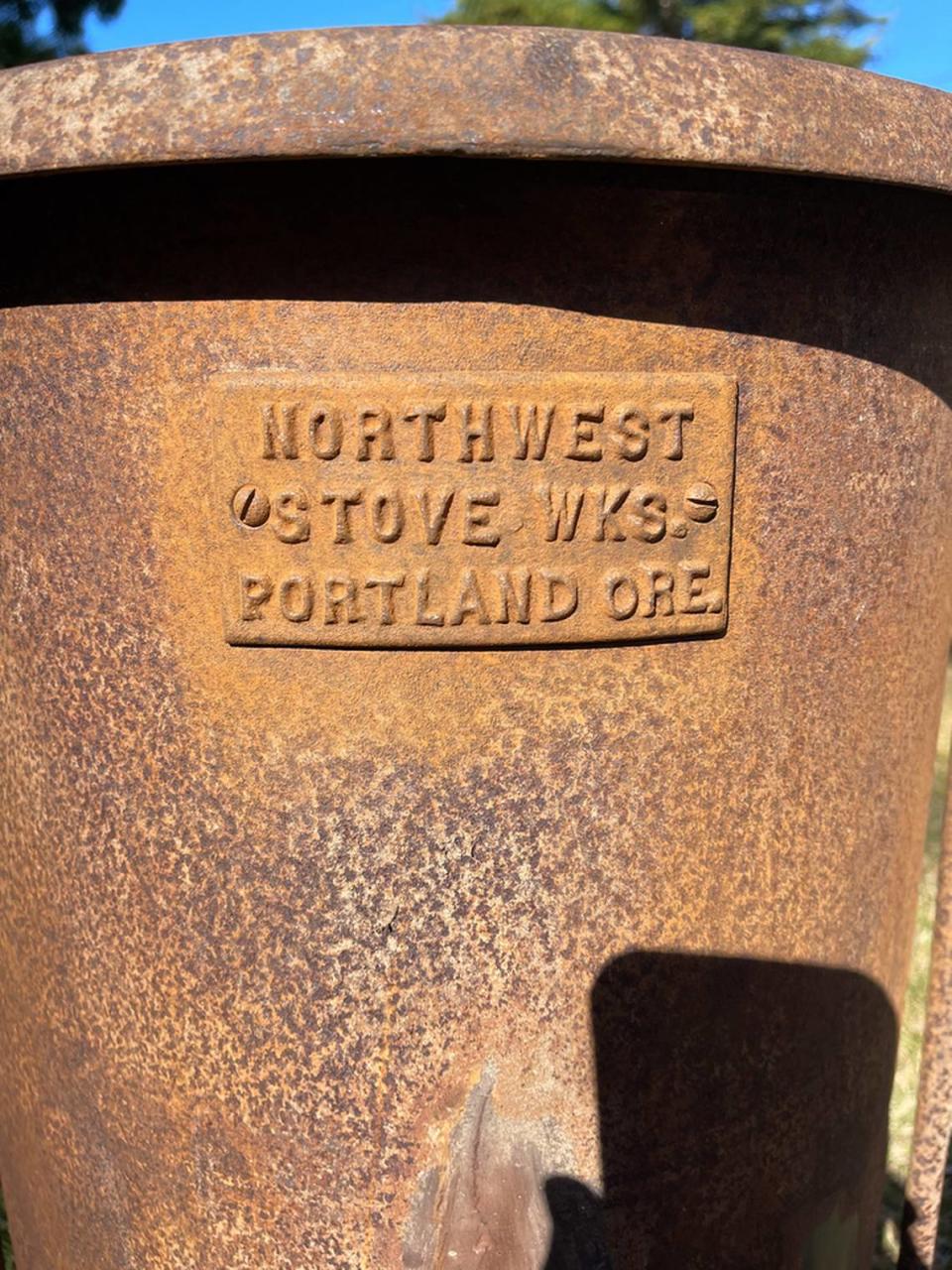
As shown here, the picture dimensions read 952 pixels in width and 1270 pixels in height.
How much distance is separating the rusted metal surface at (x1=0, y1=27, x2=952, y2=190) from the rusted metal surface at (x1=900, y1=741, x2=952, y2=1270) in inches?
36.6

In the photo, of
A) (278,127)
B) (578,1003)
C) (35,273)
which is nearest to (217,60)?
(278,127)

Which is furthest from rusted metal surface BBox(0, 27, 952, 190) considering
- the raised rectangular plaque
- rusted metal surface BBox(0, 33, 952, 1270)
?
the raised rectangular plaque

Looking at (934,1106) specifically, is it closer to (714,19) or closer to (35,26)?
(35,26)

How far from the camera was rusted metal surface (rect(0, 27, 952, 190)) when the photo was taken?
94cm

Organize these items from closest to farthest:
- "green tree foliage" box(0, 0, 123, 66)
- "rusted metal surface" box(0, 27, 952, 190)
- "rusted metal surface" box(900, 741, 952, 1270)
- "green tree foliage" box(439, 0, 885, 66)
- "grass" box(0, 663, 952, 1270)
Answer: "rusted metal surface" box(0, 27, 952, 190)
"rusted metal surface" box(900, 741, 952, 1270)
"grass" box(0, 663, 952, 1270)
"green tree foliage" box(0, 0, 123, 66)
"green tree foliage" box(439, 0, 885, 66)

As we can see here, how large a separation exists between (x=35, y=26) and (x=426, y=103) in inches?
186

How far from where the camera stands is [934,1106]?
5.22 ft

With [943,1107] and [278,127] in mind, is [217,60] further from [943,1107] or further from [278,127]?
[943,1107]

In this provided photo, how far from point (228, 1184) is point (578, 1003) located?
398 millimetres

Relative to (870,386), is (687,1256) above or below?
below

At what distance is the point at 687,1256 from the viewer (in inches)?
51.3

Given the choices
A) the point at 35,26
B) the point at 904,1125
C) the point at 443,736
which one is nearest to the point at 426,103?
the point at 443,736

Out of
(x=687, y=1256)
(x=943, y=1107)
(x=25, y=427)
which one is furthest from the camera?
(x=943, y=1107)

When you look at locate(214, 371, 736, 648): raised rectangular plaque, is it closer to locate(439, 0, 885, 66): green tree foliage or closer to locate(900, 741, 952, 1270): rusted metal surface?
locate(900, 741, 952, 1270): rusted metal surface
